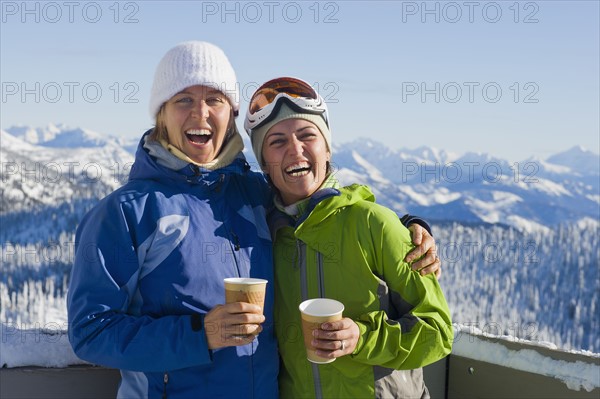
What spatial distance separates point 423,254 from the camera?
2914 mm

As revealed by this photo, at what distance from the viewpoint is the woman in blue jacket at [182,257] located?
2453 mm

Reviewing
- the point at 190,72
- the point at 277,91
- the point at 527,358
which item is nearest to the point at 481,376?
the point at 527,358

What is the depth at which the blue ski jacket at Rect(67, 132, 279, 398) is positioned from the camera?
2453 millimetres

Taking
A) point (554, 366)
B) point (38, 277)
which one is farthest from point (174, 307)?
point (38, 277)

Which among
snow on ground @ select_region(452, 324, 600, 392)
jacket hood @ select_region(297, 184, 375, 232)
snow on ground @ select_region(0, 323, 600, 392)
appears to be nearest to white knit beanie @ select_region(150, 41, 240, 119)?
jacket hood @ select_region(297, 184, 375, 232)

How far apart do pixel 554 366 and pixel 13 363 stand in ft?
10.4

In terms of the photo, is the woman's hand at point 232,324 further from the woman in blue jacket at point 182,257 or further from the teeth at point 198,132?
the teeth at point 198,132

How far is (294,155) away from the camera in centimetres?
302

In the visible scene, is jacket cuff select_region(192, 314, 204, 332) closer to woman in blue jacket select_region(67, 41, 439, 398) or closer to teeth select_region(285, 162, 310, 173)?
woman in blue jacket select_region(67, 41, 439, 398)

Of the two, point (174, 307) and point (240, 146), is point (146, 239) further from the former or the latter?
point (240, 146)

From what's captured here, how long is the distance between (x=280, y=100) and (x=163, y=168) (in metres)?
0.75

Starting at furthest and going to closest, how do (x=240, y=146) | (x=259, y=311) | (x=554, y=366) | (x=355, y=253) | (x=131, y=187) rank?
(x=554, y=366), (x=240, y=146), (x=355, y=253), (x=131, y=187), (x=259, y=311)

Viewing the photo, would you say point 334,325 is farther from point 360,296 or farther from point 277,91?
point 277,91

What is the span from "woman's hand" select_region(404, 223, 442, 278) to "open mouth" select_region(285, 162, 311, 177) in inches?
24.7
